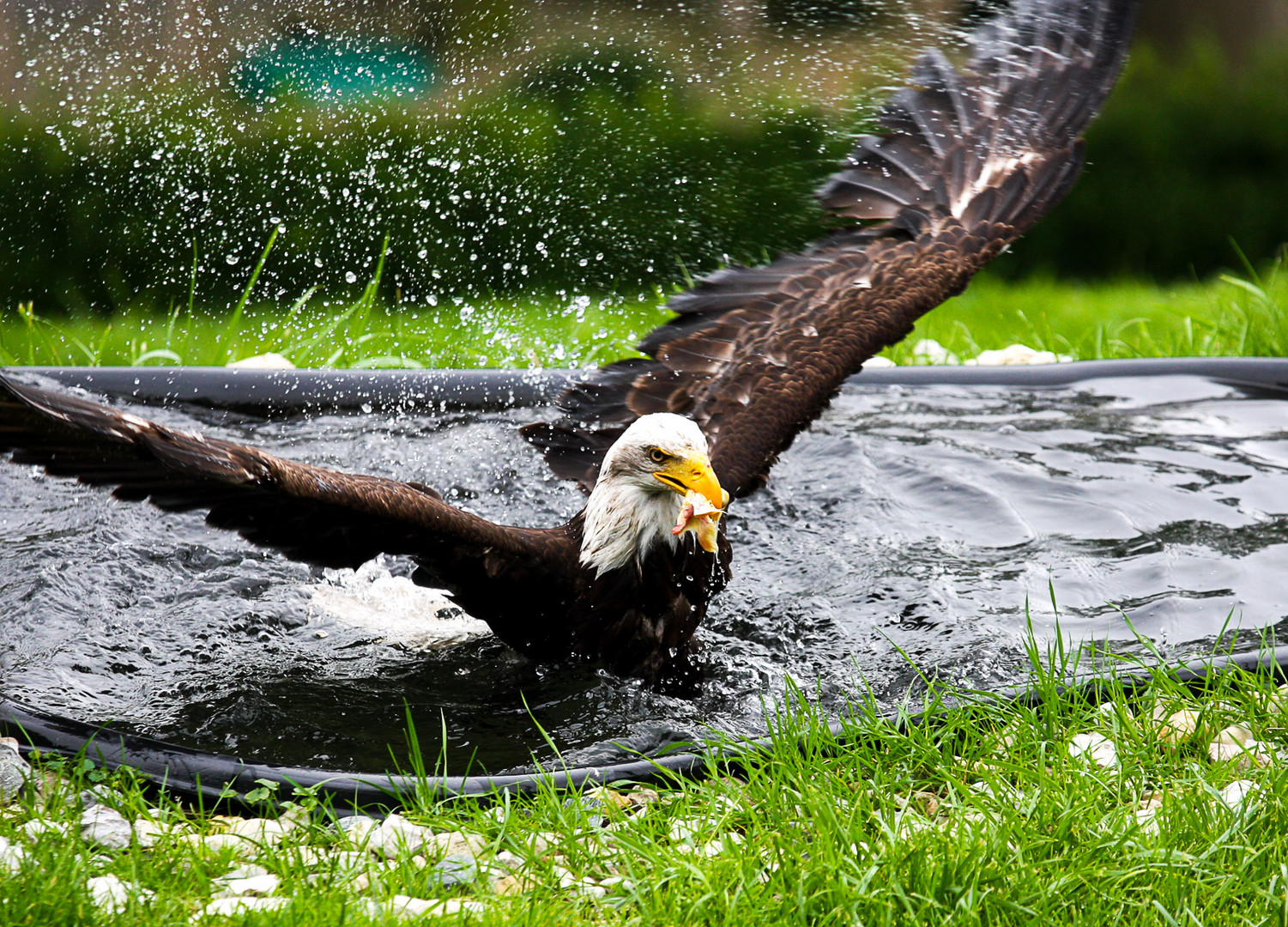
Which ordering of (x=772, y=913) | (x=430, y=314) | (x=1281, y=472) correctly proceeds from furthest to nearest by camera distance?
(x=430, y=314) < (x=1281, y=472) < (x=772, y=913)

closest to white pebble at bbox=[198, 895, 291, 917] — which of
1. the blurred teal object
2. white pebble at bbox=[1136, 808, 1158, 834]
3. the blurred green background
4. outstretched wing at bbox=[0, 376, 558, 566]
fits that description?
outstretched wing at bbox=[0, 376, 558, 566]

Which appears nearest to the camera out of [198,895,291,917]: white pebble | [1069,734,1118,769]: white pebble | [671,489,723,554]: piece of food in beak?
[198,895,291,917]: white pebble

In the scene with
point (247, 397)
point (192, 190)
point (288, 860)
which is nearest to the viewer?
point (288, 860)

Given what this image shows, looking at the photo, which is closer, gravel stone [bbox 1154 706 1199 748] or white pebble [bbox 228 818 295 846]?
white pebble [bbox 228 818 295 846]

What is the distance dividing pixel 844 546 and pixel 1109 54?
2145mm

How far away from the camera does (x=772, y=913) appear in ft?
7.25

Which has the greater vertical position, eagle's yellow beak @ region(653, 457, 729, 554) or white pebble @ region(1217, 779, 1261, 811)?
eagle's yellow beak @ region(653, 457, 729, 554)

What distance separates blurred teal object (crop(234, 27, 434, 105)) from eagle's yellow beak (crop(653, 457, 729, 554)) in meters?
6.81

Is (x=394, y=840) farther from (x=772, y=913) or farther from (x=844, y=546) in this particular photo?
(x=844, y=546)

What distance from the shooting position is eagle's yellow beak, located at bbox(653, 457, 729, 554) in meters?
2.93

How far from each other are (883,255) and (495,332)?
3093 mm

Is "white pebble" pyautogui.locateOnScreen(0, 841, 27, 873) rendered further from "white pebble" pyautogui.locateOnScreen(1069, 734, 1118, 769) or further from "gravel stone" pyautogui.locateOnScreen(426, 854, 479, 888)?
"white pebble" pyautogui.locateOnScreen(1069, 734, 1118, 769)

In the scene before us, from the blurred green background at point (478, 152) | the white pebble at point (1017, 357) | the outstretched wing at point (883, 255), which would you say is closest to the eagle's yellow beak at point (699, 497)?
the outstretched wing at point (883, 255)

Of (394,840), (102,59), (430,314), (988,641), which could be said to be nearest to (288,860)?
(394,840)
